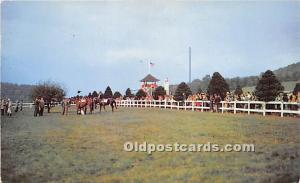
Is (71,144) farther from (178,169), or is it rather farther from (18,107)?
(178,169)

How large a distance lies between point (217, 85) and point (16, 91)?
12.0ft

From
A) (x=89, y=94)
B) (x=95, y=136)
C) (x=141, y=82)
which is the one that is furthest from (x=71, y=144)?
(x=141, y=82)

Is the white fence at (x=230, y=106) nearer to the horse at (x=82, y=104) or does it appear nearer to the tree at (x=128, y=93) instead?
the tree at (x=128, y=93)

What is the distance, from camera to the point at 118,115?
980cm

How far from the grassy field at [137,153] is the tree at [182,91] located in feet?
1.94

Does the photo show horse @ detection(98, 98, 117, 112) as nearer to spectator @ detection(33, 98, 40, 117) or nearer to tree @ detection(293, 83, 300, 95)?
spectator @ detection(33, 98, 40, 117)

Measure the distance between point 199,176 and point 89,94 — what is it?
254 centimetres

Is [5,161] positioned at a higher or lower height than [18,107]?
lower

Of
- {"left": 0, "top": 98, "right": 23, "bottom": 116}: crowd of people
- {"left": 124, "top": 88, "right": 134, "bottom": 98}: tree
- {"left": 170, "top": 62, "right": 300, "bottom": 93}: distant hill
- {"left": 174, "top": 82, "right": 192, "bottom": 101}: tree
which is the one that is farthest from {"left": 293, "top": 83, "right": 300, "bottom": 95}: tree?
{"left": 0, "top": 98, "right": 23, "bottom": 116}: crowd of people

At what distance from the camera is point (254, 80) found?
9.34 meters

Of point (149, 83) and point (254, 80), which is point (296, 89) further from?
point (149, 83)

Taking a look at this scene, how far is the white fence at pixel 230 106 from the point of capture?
976 centimetres

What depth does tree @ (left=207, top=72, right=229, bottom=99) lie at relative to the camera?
29.4ft

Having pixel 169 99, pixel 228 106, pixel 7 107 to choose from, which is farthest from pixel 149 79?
pixel 228 106
